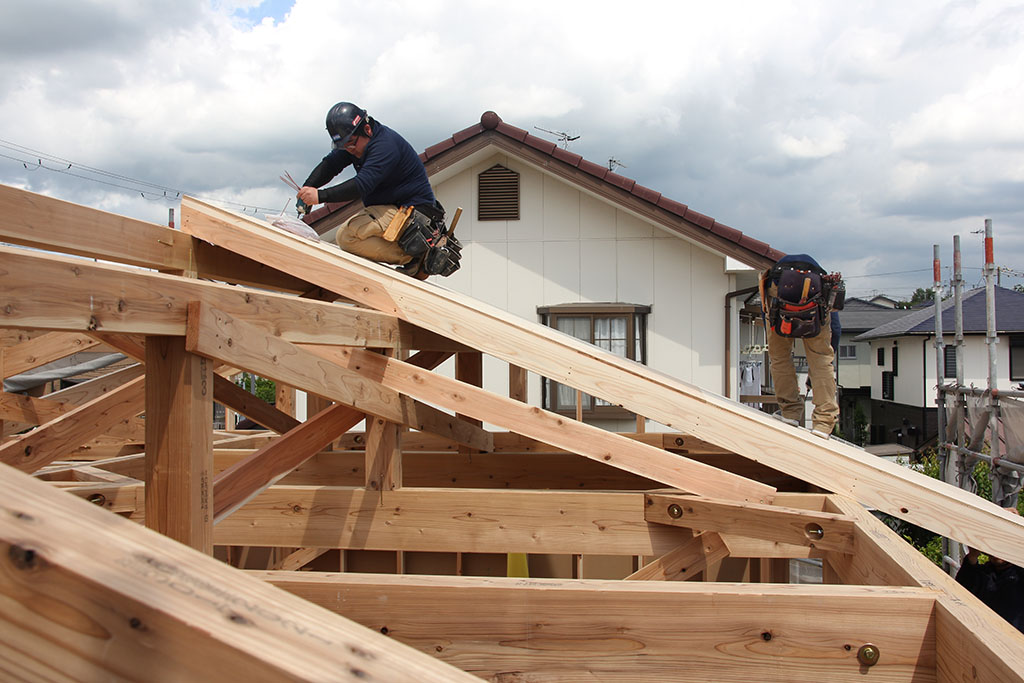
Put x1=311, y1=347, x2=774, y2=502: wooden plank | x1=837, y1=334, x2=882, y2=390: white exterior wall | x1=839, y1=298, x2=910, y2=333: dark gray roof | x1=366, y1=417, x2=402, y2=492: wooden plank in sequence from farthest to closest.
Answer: x1=839, y1=298, x2=910, y2=333: dark gray roof, x1=837, y1=334, x2=882, y2=390: white exterior wall, x1=366, y1=417, x2=402, y2=492: wooden plank, x1=311, y1=347, x2=774, y2=502: wooden plank

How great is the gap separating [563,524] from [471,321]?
106cm

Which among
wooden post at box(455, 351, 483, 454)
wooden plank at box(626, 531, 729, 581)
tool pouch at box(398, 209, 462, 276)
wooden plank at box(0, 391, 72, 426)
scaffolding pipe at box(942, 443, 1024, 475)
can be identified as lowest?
scaffolding pipe at box(942, 443, 1024, 475)

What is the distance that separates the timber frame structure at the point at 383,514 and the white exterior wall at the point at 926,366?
79.0 feet

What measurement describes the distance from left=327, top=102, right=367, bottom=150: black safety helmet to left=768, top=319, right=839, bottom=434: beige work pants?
10.8ft

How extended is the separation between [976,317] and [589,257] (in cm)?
2149

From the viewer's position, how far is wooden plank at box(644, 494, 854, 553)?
280cm

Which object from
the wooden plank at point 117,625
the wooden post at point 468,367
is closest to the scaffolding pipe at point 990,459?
the wooden post at point 468,367

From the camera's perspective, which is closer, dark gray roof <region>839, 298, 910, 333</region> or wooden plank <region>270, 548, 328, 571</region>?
wooden plank <region>270, 548, 328, 571</region>

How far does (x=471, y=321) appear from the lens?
11.4ft

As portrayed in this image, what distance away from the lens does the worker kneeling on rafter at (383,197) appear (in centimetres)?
470

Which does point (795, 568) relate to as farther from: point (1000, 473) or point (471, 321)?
point (471, 321)

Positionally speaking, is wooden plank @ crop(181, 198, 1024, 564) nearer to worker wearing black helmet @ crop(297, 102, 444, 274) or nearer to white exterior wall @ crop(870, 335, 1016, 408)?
worker wearing black helmet @ crop(297, 102, 444, 274)

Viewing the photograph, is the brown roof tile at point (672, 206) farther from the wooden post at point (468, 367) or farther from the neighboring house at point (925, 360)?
the neighboring house at point (925, 360)

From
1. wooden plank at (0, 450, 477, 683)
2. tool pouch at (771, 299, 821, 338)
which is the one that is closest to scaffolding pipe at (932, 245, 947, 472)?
tool pouch at (771, 299, 821, 338)
